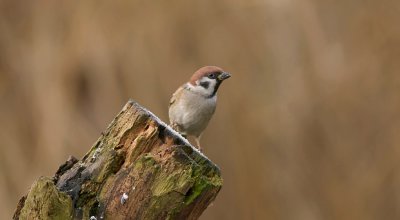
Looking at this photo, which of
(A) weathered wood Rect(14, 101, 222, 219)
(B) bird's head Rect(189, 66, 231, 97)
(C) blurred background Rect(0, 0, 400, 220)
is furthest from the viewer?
(C) blurred background Rect(0, 0, 400, 220)

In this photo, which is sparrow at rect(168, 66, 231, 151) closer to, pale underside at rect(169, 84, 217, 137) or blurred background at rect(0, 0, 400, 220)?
pale underside at rect(169, 84, 217, 137)

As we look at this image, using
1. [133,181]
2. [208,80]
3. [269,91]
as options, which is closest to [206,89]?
[208,80]

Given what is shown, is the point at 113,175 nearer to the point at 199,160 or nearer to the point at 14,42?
the point at 199,160

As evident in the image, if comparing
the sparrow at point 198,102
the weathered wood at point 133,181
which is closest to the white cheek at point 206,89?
the sparrow at point 198,102

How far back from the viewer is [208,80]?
305 centimetres

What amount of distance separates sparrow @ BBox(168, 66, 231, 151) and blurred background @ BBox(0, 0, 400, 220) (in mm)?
943

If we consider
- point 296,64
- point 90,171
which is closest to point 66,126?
point 296,64

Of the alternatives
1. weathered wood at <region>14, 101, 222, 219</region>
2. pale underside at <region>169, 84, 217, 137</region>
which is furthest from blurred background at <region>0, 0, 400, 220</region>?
weathered wood at <region>14, 101, 222, 219</region>

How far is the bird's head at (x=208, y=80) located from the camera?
9.94ft

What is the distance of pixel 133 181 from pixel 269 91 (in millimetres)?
2497

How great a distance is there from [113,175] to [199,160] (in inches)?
6.6

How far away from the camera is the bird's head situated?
9.94 ft

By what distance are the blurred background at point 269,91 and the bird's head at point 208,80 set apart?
97 centimetres

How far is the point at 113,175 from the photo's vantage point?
5.63 ft
